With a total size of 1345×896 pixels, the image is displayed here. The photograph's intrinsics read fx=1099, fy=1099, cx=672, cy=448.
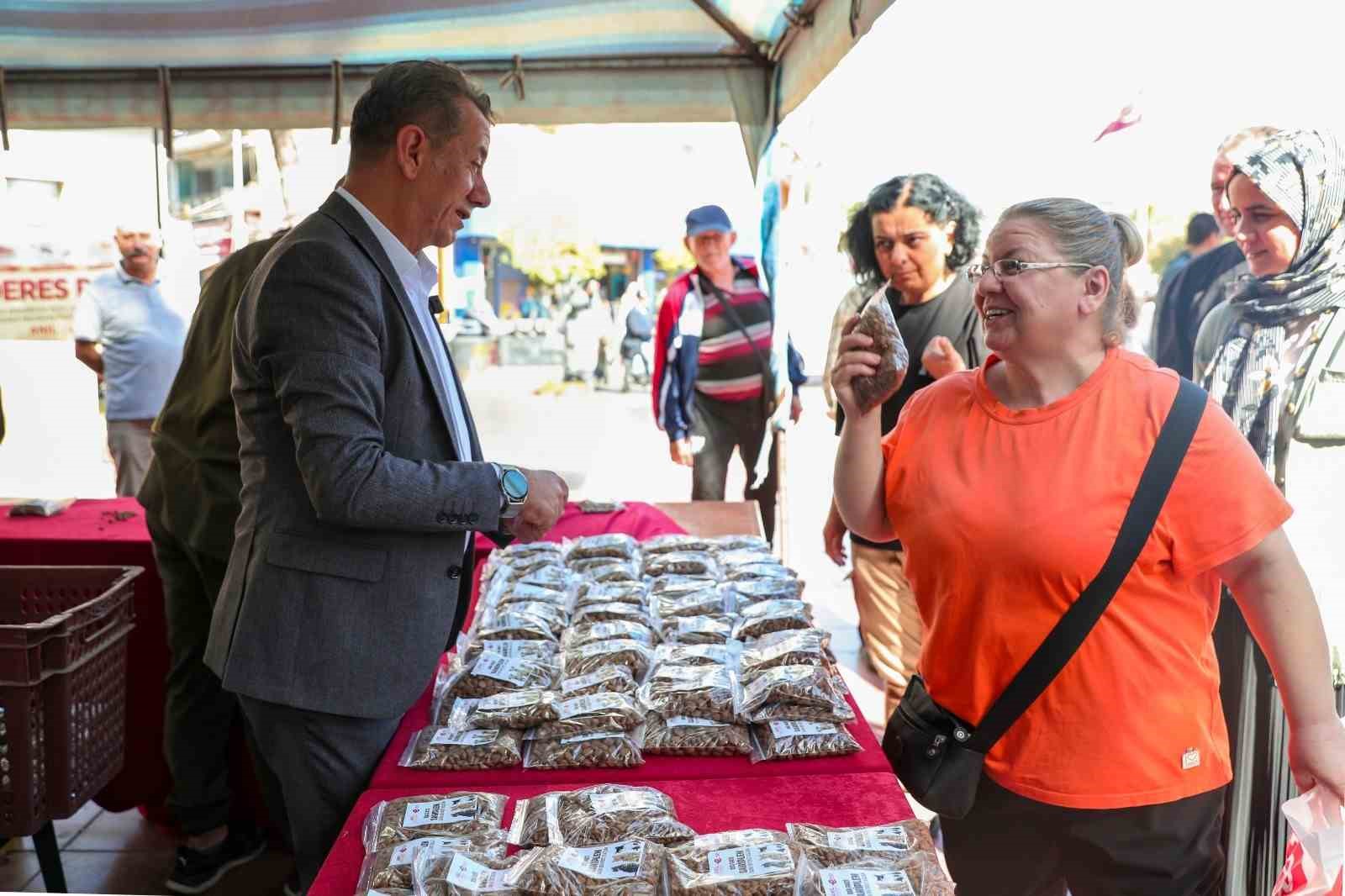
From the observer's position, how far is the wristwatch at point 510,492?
170 cm

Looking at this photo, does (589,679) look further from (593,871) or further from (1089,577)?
(1089,577)

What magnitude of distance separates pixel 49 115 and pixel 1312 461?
4.33 metres

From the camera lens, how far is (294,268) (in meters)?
1.60

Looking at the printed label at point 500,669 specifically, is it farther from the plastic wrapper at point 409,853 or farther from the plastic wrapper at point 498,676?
the plastic wrapper at point 409,853

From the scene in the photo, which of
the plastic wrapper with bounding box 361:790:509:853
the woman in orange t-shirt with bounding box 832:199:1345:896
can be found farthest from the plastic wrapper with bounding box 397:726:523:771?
the woman in orange t-shirt with bounding box 832:199:1345:896

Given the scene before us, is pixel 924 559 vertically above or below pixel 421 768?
above

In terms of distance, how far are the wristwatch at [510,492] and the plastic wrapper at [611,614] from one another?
0.59 meters

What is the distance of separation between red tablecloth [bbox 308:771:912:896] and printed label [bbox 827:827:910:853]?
7cm

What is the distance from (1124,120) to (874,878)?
567 cm

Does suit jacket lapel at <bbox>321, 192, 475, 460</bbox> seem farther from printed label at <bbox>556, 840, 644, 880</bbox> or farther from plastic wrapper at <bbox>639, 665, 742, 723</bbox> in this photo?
printed label at <bbox>556, 840, 644, 880</bbox>

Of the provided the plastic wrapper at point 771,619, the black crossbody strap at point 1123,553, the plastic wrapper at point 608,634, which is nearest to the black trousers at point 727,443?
the plastic wrapper at point 771,619

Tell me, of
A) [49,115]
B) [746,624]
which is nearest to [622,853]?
[746,624]

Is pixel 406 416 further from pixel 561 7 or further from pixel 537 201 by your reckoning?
pixel 537 201

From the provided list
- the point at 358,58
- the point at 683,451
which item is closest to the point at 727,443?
the point at 683,451
